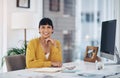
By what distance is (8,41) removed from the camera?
12.2ft

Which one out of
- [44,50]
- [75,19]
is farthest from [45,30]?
[75,19]

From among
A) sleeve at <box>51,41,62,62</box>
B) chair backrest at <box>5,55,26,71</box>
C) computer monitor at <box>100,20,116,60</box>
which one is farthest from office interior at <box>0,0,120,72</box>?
computer monitor at <box>100,20,116,60</box>

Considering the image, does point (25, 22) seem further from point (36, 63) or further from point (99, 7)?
point (99, 7)

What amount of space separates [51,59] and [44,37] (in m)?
0.29

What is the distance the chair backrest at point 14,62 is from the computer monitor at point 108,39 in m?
0.98

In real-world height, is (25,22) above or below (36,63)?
above

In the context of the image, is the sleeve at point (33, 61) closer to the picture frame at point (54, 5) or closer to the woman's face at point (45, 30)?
the woman's face at point (45, 30)

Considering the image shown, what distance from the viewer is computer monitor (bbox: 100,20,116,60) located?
8.61 feet

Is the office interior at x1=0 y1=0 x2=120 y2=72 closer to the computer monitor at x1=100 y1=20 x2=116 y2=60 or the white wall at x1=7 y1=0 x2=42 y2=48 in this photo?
the white wall at x1=7 y1=0 x2=42 y2=48

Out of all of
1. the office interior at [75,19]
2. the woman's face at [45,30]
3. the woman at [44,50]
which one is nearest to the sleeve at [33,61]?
the woman at [44,50]

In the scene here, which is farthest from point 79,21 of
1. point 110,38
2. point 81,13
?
point 110,38

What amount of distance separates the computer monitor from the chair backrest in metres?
0.98

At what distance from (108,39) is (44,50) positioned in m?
0.75

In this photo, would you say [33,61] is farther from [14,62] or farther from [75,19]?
[75,19]
